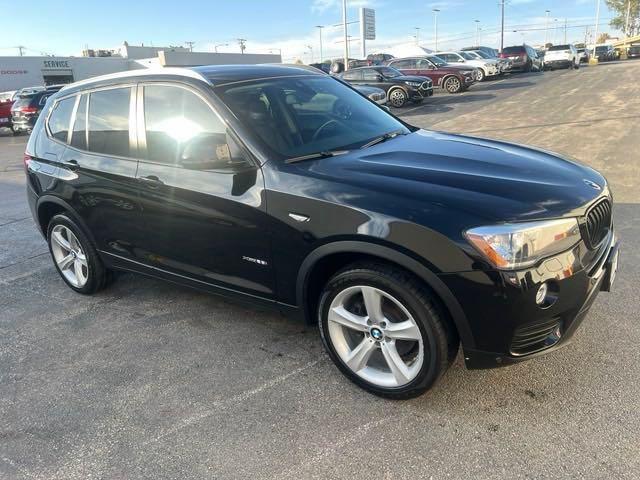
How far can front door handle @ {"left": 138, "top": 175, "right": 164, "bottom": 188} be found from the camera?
3405 mm

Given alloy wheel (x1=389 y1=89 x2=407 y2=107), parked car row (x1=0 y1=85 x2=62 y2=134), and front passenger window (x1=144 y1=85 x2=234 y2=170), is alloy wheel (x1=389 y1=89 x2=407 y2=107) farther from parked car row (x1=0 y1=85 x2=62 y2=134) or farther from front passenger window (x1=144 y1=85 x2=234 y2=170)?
front passenger window (x1=144 y1=85 x2=234 y2=170)

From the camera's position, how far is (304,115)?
3.51 meters

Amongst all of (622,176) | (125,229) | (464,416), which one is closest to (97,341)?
(125,229)

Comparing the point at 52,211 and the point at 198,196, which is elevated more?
the point at 198,196

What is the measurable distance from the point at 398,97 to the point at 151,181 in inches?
656

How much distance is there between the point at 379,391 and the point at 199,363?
1.22 m

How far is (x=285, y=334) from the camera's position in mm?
3611

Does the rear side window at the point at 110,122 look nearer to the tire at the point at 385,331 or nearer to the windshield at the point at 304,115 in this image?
the windshield at the point at 304,115

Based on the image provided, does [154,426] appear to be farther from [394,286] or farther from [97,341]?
[394,286]

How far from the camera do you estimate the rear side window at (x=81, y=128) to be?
4082mm

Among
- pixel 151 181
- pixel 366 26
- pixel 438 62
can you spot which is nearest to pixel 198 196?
pixel 151 181

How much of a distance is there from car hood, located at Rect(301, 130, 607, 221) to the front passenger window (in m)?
0.61

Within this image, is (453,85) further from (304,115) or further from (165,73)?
(165,73)

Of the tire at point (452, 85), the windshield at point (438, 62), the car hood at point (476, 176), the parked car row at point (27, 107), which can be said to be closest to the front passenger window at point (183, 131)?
the car hood at point (476, 176)
